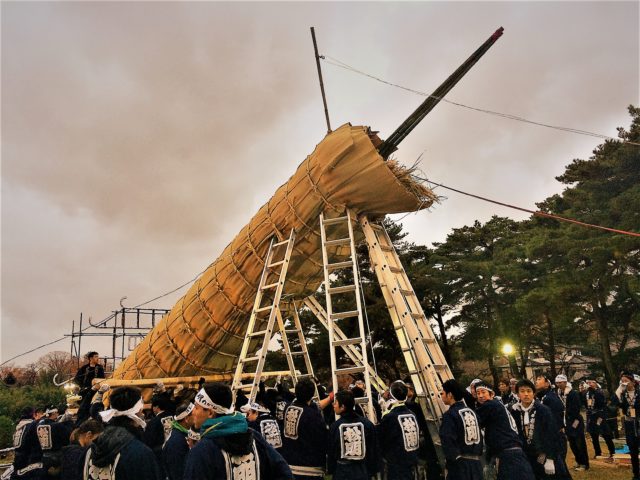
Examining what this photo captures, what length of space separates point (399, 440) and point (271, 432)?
146 centimetres

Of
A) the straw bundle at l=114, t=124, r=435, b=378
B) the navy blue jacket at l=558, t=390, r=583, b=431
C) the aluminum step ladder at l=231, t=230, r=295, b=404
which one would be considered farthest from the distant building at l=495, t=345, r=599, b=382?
the aluminum step ladder at l=231, t=230, r=295, b=404

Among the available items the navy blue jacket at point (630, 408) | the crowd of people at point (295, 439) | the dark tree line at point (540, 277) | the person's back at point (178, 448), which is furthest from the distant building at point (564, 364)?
the person's back at point (178, 448)

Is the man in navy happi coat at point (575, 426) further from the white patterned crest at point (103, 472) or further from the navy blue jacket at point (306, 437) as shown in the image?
the white patterned crest at point (103, 472)

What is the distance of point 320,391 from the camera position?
7.50 m

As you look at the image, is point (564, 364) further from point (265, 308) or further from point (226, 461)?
point (226, 461)

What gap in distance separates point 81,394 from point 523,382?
304 inches

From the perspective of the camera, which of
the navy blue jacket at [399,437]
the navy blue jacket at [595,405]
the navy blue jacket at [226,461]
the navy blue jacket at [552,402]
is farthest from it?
the navy blue jacket at [595,405]

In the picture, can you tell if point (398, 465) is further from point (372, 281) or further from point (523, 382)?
point (372, 281)

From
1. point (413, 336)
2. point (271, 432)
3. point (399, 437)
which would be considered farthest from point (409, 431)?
point (413, 336)

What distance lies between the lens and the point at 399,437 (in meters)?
5.56

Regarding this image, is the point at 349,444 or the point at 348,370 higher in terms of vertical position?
the point at 348,370

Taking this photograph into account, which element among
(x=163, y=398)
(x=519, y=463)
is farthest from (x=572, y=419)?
(x=163, y=398)

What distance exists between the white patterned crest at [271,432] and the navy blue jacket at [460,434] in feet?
6.02

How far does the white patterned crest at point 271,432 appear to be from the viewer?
5.51 metres
